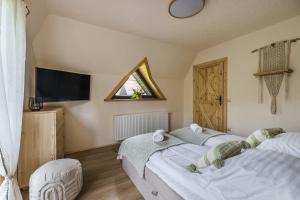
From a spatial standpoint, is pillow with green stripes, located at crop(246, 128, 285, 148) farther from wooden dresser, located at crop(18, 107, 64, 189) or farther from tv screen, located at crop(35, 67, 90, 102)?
tv screen, located at crop(35, 67, 90, 102)

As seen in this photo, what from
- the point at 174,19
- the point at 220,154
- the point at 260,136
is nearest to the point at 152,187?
the point at 220,154

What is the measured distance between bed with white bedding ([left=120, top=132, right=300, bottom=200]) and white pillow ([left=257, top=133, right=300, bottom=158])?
Answer: 0.24 metres

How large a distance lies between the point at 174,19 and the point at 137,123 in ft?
7.66

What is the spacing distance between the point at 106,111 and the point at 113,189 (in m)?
1.72

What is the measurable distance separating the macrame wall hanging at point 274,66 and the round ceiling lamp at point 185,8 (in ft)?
5.26

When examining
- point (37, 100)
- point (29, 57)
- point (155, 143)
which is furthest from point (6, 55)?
point (155, 143)

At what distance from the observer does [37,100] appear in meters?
2.02

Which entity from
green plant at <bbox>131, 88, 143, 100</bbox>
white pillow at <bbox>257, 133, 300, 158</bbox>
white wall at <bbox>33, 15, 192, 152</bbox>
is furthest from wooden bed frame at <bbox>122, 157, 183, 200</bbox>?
green plant at <bbox>131, 88, 143, 100</bbox>

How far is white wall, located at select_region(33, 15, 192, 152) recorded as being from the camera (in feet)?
7.50

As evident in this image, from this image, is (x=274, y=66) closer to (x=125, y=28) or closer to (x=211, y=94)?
(x=211, y=94)

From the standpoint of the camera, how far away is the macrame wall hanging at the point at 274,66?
7.40 ft

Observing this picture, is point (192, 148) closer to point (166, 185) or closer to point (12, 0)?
point (166, 185)

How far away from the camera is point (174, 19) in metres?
2.13

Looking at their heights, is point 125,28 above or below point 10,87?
above
